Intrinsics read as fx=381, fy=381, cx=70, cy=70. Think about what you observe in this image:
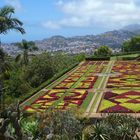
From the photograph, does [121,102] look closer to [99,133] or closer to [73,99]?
[73,99]

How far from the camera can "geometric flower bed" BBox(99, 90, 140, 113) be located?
34.9m

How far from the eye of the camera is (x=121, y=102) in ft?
126

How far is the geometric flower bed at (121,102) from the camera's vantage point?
34.9 meters

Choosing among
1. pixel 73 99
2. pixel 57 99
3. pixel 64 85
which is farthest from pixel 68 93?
pixel 64 85

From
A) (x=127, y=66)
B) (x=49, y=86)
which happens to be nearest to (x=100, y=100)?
(x=49, y=86)

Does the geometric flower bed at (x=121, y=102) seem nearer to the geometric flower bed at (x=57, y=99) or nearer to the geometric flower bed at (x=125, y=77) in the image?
the geometric flower bed at (x=57, y=99)

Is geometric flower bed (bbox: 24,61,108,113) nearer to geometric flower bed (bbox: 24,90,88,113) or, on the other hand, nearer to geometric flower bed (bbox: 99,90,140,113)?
geometric flower bed (bbox: 24,90,88,113)

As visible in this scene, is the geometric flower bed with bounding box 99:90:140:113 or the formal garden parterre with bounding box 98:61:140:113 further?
the formal garden parterre with bounding box 98:61:140:113

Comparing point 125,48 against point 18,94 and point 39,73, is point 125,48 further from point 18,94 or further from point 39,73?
point 18,94

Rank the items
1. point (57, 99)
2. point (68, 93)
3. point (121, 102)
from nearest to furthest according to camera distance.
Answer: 1. point (121, 102)
2. point (57, 99)
3. point (68, 93)

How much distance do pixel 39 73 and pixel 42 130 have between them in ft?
119

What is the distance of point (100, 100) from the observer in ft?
130

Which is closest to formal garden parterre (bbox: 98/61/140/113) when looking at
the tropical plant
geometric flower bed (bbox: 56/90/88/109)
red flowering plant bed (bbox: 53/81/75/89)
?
geometric flower bed (bbox: 56/90/88/109)

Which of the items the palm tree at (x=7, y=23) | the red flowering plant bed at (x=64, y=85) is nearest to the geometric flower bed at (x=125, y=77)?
the red flowering plant bed at (x=64, y=85)
